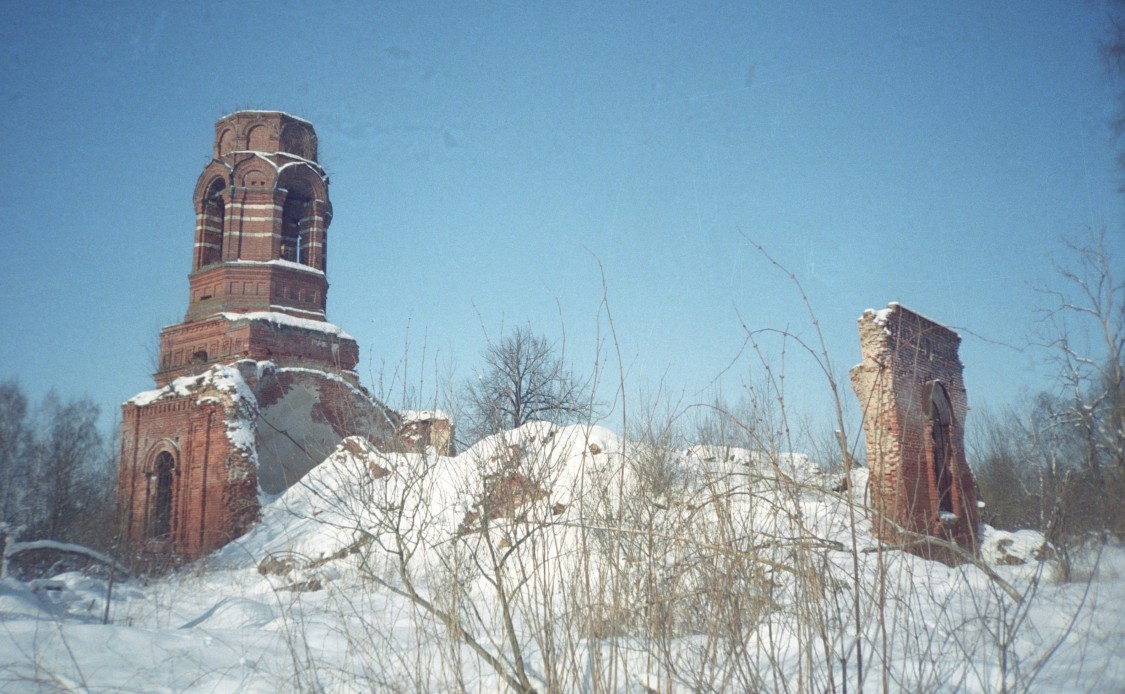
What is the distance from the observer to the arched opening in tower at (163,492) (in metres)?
17.0

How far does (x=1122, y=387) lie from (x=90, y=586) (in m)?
10.8

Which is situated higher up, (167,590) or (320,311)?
(320,311)

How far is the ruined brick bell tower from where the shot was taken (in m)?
15.9

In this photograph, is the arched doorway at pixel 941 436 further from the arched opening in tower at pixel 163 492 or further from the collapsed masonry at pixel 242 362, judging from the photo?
the arched opening in tower at pixel 163 492

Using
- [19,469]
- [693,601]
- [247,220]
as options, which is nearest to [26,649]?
[693,601]

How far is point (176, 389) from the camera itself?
16984mm

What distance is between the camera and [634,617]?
2.64 m

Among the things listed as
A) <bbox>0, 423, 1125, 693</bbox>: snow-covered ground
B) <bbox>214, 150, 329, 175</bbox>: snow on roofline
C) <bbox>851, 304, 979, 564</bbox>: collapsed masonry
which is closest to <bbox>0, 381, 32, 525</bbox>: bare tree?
<bbox>214, 150, 329, 175</bbox>: snow on roofline

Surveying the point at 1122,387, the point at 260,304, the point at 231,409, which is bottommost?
the point at 1122,387

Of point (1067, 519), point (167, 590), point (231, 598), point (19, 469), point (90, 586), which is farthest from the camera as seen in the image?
point (19, 469)

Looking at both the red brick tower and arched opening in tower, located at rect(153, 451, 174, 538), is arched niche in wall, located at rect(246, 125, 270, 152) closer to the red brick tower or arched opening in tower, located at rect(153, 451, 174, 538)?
the red brick tower

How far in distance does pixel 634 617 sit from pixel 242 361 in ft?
53.3

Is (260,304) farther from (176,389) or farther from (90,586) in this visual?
(90,586)

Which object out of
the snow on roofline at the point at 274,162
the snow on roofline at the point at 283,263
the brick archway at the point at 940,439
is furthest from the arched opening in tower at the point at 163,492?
the brick archway at the point at 940,439
